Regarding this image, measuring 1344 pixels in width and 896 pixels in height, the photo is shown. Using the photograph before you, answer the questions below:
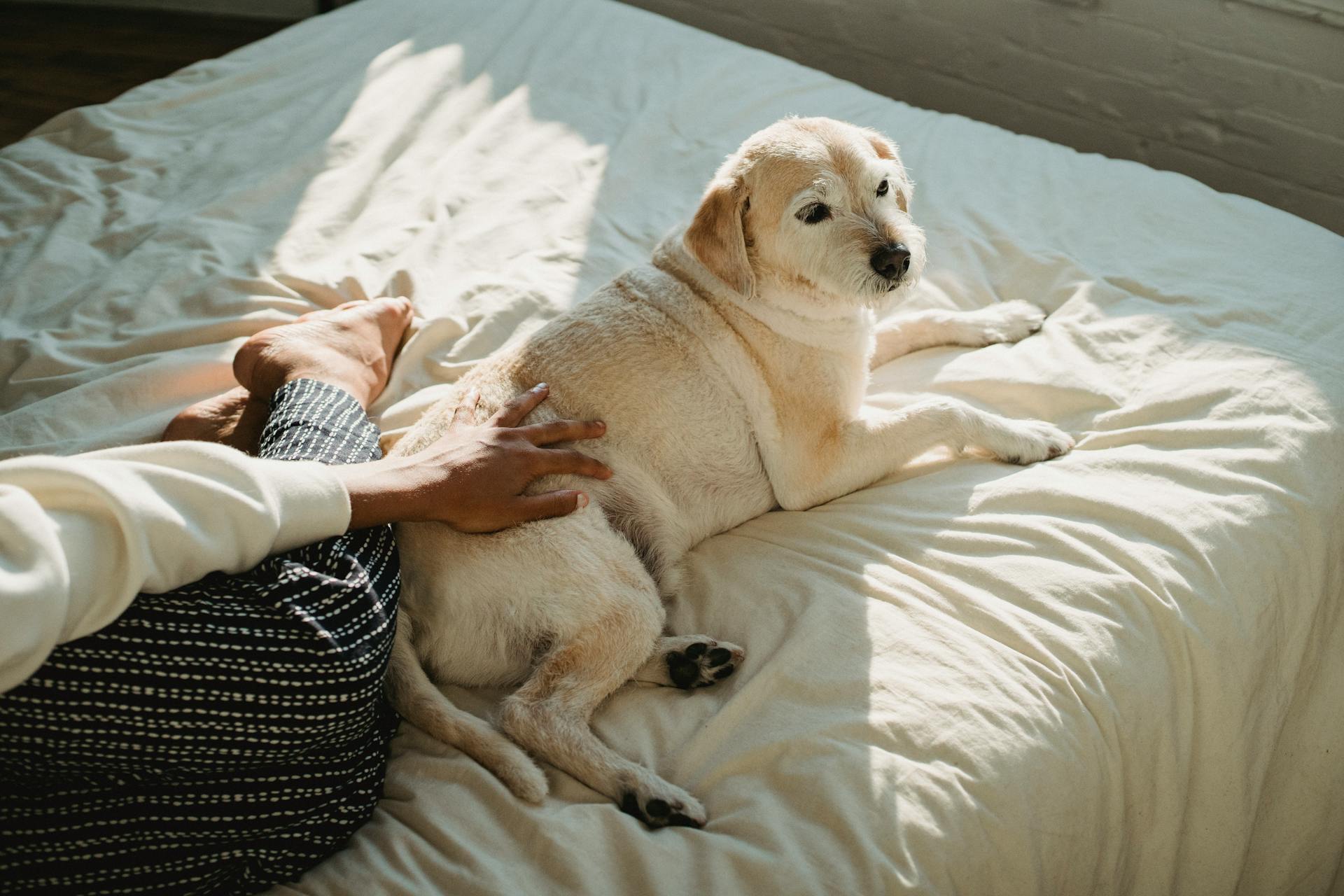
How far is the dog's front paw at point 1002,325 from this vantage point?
7.83ft

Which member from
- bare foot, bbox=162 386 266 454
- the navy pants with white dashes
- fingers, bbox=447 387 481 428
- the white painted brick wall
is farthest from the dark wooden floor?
the navy pants with white dashes

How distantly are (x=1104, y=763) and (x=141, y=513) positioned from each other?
1504 mm

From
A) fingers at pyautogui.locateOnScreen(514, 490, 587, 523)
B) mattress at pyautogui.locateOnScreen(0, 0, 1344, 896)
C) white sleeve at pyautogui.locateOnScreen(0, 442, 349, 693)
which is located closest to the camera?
white sleeve at pyautogui.locateOnScreen(0, 442, 349, 693)

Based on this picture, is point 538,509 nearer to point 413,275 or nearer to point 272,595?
point 272,595

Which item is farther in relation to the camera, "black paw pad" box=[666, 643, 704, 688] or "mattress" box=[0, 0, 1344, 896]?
"black paw pad" box=[666, 643, 704, 688]

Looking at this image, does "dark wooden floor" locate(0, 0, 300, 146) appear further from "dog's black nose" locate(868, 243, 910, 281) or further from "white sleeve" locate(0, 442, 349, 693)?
"dog's black nose" locate(868, 243, 910, 281)

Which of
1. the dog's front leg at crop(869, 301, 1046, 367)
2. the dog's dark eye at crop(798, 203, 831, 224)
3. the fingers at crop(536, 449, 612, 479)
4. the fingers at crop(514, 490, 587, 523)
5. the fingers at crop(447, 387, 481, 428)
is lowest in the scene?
the fingers at crop(514, 490, 587, 523)

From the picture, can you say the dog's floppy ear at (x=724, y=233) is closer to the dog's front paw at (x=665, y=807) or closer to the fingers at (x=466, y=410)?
the fingers at (x=466, y=410)

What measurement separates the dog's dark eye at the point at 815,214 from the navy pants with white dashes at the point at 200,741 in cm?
116

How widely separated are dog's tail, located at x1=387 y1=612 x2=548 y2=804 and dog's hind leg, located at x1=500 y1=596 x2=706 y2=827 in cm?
5

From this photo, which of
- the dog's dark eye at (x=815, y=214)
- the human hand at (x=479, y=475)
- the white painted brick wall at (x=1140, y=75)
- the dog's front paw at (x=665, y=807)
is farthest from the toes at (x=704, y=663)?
the white painted brick wall at (x=1140, y=75)

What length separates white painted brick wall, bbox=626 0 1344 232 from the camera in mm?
3258

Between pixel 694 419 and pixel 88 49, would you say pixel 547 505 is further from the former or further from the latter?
pixel 88 49

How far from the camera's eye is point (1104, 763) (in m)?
1.62
